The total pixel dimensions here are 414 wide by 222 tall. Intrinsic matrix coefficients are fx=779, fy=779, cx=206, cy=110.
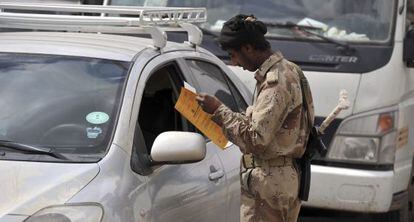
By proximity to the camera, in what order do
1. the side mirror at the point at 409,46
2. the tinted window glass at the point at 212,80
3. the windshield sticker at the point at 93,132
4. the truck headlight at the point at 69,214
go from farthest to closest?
1. the side mirror at the point at 409,46
2. the tinted window glass at the point at 212,80
3. the windshield sticker at the point at 93,132
4. the truck headlight at the point at 69,214

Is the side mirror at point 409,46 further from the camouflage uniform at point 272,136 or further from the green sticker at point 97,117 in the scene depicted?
the green sticker at point 97,117

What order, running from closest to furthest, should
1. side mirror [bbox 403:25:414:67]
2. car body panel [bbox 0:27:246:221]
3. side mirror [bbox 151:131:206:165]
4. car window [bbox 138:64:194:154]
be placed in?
car body panel [bbox 0:27:246:221] < side mirror [bbox 151:131:206:165] < car window [bbox 138:64:194:154] < side mirror [bbox 403:25:414:67]

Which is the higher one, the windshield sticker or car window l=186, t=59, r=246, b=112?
the windshield sticker

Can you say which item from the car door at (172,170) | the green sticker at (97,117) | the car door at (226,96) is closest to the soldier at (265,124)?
the car door at (172,170)

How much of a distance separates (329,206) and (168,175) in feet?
9.07

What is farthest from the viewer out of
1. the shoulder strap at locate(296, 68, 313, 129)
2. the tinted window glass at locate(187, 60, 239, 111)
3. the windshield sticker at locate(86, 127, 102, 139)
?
the tinted window glass at locate(187, 60, 239, 111)

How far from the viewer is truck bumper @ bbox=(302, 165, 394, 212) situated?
20.5 feet

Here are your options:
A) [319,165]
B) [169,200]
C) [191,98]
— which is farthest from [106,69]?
[319,165]

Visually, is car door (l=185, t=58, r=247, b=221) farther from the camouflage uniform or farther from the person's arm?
the person's arm

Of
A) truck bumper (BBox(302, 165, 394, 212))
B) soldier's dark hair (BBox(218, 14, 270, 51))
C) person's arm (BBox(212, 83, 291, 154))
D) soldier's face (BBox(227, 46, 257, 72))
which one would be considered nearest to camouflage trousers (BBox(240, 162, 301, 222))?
person's arm (BBox(212, 83, 291, 154))

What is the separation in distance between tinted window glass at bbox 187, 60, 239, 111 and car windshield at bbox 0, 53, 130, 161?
81cm

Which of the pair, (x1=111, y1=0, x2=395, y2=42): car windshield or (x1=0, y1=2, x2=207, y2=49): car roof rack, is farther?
(x1=111, y1=0, x2=395, y2=42): car windshield

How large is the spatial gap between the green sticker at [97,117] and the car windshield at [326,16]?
9.88 ft

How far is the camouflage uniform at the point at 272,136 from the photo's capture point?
3.76 metres
